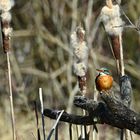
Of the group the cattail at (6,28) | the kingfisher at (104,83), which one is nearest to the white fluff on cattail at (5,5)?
the cattail at (6,28)

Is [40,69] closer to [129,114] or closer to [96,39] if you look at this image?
[96,39]

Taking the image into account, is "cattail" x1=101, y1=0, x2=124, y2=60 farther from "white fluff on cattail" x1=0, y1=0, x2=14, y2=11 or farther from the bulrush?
"white fluff on cattail" x1=0, y1=0, x2=14, y2=11

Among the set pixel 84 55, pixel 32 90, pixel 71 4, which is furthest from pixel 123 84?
pixel 32 90

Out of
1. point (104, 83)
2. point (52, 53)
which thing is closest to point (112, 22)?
point (104, 83)

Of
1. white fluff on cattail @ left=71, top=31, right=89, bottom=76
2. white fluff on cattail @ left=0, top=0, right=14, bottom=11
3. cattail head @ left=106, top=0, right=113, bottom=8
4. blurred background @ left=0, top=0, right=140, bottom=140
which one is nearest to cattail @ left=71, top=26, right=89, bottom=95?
white fluff on cattail @ left=71, top=31, right=89, bottom=76

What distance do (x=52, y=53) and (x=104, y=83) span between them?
3.46 m

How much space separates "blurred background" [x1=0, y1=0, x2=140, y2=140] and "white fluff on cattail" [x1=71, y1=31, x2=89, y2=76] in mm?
2725

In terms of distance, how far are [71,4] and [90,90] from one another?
76cm

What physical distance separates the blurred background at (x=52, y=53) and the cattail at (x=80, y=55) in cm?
273

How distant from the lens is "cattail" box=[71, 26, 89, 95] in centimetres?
166

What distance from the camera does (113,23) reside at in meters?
1.70

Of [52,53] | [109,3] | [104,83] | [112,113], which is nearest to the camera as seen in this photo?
[112,113]

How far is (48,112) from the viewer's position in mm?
1607

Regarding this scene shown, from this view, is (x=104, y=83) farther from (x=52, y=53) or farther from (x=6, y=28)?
(x=52, y=53)
